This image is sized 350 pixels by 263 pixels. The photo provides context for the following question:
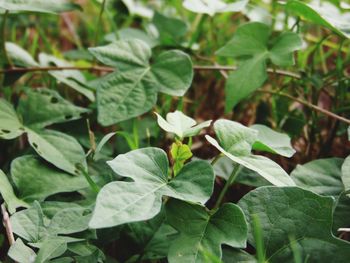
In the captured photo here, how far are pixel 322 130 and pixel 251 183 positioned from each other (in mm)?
402

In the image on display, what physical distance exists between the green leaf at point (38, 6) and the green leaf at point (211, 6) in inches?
10.5

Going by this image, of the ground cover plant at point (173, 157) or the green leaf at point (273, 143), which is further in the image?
the green leaf at point (273, 143)

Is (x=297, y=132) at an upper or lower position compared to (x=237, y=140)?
lower

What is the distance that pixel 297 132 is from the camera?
1.03 meters

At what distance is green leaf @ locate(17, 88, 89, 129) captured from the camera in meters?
0.97

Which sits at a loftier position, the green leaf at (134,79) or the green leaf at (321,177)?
the green leaf at (134,79)

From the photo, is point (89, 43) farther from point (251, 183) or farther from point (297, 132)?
point (251, 183)

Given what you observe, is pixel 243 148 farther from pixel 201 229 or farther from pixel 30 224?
pixel 30 224

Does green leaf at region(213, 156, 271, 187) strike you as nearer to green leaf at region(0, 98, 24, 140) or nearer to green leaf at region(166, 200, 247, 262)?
green leaf at region(166, 200, 247, 262)

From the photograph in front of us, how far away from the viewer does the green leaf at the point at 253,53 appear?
3.25 ft

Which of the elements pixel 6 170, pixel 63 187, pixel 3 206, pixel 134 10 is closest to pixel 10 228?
pixel 3 206

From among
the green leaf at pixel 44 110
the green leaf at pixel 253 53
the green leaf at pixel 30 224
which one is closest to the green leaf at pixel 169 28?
the green leaf at pixel 253 53

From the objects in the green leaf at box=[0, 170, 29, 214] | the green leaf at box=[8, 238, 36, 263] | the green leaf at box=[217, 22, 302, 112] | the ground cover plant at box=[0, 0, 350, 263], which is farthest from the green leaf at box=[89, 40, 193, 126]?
the green leaf at box=[8, 238, 36, 263]

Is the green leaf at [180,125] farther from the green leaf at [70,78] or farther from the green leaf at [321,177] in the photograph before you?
the green leaf at [70,78]
